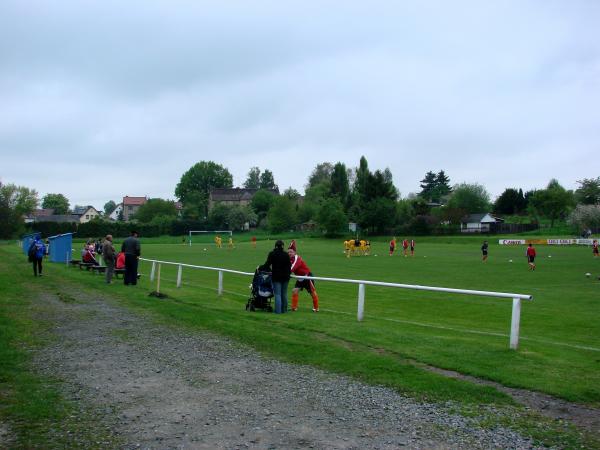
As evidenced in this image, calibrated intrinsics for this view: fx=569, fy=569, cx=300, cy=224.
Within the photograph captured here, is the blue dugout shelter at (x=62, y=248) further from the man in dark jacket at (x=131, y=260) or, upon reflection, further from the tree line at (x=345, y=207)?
the tree line at (x=345, y=207)

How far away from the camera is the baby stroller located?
13.6 metres

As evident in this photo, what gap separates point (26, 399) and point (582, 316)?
14.0 metres

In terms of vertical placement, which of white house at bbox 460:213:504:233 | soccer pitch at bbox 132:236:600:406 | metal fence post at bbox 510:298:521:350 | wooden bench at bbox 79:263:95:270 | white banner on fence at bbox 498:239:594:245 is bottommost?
wooden bench at bbox 79:263:95:270

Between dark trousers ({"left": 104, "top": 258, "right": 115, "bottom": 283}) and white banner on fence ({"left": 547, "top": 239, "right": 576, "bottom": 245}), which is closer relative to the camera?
dark trousers ({"left": 104, "top": 258, "right": 115, "bottom": 283})

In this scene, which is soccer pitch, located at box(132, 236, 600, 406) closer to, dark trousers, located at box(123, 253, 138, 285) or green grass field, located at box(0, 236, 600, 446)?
green grass field, located at box(0, 236, 600, 446)

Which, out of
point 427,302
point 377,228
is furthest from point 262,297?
point 377,228

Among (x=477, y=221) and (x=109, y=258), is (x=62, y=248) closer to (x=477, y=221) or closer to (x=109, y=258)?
(x=109, y=258)

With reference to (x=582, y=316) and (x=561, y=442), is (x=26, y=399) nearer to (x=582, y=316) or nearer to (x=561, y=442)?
(x=561, y=442)

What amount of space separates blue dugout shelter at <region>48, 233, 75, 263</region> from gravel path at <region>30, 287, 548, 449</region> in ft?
87.6

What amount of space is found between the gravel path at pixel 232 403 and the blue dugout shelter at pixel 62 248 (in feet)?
87.6

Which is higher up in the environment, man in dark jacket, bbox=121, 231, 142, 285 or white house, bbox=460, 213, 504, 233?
→ white house, bbox=460, 213, 504, 233

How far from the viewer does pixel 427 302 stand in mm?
17797

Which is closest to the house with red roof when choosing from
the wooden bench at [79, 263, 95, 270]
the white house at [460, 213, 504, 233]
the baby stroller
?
the white house at [460, 213, 504, 233]

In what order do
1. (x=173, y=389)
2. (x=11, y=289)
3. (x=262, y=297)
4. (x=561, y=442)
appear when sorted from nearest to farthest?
(x=561, y=442), (x=173, y=389), (x=262, y=297), (x=11, y=289)
